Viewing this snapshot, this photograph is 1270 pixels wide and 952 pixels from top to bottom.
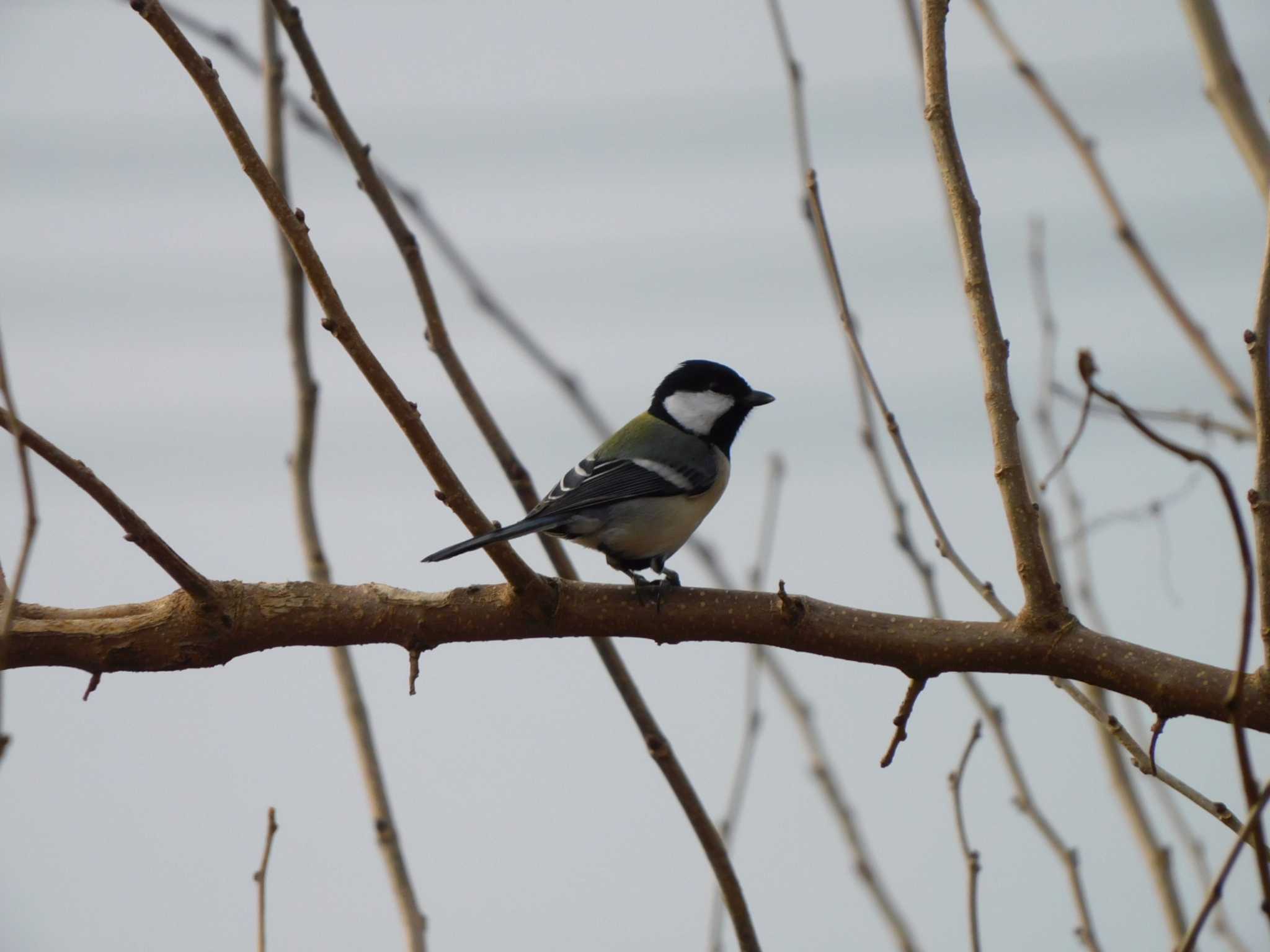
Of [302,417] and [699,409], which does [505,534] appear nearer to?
[302,417]

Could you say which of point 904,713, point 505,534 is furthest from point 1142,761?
point 505,534

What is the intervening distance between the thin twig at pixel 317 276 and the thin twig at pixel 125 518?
468mm

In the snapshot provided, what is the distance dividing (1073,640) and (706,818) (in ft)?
3.03

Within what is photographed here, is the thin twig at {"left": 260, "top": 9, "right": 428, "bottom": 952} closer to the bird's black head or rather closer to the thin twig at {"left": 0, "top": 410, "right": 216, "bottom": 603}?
the thin twig at {"left": 0, "top": 410, "right": 216, "bottom": 603}

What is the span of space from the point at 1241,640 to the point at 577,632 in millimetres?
1351

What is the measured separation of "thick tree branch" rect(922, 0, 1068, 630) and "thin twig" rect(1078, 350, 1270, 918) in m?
0.81

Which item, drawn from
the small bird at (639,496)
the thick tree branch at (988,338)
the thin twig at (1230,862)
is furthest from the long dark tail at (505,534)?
the thin twig at (1230,862)

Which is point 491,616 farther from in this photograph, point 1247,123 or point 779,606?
point 1247,123

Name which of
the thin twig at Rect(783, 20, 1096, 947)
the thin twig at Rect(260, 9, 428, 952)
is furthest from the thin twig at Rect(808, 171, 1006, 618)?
the thin twig at Rect(260, 9, 428, 952)

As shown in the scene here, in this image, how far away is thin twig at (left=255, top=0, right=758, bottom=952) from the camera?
2.70 m

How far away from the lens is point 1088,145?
3223mm

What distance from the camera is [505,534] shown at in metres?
3.05

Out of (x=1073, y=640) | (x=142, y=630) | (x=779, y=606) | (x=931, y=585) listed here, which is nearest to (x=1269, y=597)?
(x=1073, y=640)

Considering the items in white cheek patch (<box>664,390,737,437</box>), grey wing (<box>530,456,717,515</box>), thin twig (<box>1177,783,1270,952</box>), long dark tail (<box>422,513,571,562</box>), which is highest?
white cheek patch (<box>664,390,737,437</box>)
